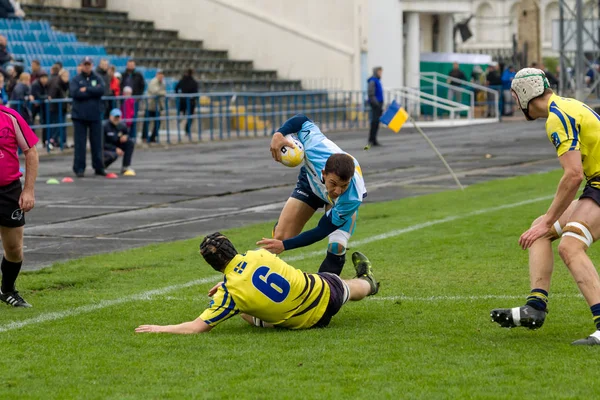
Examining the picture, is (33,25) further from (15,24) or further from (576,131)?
(576,131)

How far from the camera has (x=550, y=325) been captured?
780 centimetres

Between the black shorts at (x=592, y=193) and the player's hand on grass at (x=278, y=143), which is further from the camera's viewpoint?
the player's hand on grass at (x=278, y=143)

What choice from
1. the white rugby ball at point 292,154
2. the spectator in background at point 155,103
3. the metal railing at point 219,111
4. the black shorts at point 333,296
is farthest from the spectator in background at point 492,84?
the black shorts at point 333,296

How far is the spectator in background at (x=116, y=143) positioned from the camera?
2197 centimetres

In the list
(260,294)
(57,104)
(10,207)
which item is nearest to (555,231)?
→ (260,294)

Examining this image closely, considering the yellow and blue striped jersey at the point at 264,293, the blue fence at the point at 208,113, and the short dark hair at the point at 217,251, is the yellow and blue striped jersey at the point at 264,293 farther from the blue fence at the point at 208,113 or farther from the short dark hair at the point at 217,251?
the blue fence at the point at 208,113

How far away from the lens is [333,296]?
7.85 metres

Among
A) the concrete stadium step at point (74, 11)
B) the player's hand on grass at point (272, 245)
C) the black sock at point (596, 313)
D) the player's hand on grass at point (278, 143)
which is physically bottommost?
the black sock at point (596, 313)

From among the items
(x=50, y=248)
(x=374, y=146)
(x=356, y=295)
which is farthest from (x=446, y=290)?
(x=374, y=146)

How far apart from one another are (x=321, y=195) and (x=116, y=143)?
13888mm

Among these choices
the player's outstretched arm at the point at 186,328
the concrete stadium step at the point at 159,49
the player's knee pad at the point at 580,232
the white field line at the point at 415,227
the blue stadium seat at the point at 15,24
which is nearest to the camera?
the player's knee pad at the point at 580,232

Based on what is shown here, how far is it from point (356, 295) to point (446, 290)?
147 centimetres

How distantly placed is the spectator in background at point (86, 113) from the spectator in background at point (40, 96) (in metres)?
4.78

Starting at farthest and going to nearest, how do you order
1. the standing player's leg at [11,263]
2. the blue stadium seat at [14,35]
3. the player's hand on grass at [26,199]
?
the blue stadium seat at [14,35], the standing player's leg at [11,263], the player's hand on grass at [26,199]
